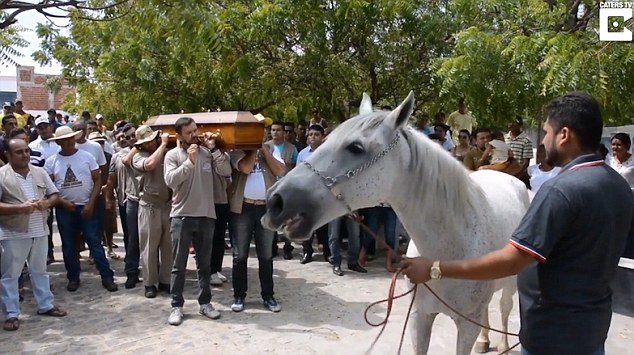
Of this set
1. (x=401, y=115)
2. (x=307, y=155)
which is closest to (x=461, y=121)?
(x=307, y=155)

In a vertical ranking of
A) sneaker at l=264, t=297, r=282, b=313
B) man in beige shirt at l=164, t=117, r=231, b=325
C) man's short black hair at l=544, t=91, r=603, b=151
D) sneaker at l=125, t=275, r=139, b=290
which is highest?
man's short black hair at l=544, t=91, r=603, b=151

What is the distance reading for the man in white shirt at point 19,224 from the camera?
536 cm

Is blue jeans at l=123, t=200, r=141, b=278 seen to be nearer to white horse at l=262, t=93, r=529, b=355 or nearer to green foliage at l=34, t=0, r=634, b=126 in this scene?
green foliage at l=34, t=0, r=634, b=126

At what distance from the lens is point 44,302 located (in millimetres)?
5777

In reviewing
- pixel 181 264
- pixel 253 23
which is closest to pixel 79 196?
pixel 181 264

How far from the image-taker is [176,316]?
552cm

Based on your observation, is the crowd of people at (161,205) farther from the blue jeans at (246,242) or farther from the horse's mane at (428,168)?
the horse's mane at (428,168)

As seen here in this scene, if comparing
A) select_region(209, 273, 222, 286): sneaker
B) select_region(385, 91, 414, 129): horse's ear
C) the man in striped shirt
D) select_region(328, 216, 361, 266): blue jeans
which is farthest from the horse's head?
the man in striped shirt

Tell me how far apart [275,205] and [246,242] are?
3.35 m

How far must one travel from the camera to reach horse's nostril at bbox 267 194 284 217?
255 centimetres

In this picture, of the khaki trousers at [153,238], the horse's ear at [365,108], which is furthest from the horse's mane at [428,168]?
the khaki trousers at [153,238]

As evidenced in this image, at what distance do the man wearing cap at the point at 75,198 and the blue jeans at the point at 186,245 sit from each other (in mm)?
1470

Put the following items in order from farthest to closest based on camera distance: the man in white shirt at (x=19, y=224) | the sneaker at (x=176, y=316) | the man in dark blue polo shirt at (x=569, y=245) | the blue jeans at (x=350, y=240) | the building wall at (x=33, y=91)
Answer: the building wall at (x=33, y=91)
the blue jeans at (x=350, y=240)
the sneaker at (x=176, y=316)
the man in white shirt at (x=19, y=224)
the man in dark blue polo shirt at (x=569, y=245)

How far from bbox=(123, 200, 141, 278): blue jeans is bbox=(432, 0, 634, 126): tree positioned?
4.30m
